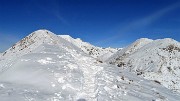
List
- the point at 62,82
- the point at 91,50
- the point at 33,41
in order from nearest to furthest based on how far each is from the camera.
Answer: the point at 62,82, the point at 33,41, the point at 91,50

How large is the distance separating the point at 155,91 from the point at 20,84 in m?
13.8

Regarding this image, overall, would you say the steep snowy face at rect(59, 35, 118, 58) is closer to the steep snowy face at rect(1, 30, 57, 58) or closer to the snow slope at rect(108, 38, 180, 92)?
the snow slope at rect(108, 38, 180, 92)

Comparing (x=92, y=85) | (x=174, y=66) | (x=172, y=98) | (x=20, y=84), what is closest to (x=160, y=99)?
(x=172, y=98)

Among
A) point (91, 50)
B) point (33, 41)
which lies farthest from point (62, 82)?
point (91, 50)

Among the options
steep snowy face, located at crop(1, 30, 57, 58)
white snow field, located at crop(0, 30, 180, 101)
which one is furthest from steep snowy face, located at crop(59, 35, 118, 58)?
white snow field, located at crop(0, 30, 180, 101)

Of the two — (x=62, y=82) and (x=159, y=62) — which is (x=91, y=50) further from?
(x=62, y=82)

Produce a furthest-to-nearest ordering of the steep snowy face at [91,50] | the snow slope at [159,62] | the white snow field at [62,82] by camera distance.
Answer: the steep snowy face at [91,50] < the snow slope at [159,62] < the white snow field at [62,82]

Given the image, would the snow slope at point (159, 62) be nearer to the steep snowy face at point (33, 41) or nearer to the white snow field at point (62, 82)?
the steep snowy face at point (33, 41)

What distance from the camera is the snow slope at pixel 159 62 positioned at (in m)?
55.4

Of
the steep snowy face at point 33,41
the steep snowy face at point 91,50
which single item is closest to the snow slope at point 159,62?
the steep snowy face at point 33,41

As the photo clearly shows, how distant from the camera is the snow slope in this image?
55406 mm

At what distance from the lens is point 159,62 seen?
218 feet

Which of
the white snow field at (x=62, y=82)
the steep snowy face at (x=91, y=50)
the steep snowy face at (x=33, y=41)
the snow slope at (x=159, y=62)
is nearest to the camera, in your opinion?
the white snow field at (x=62, y=82)

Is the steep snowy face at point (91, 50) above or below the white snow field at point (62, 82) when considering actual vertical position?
above
